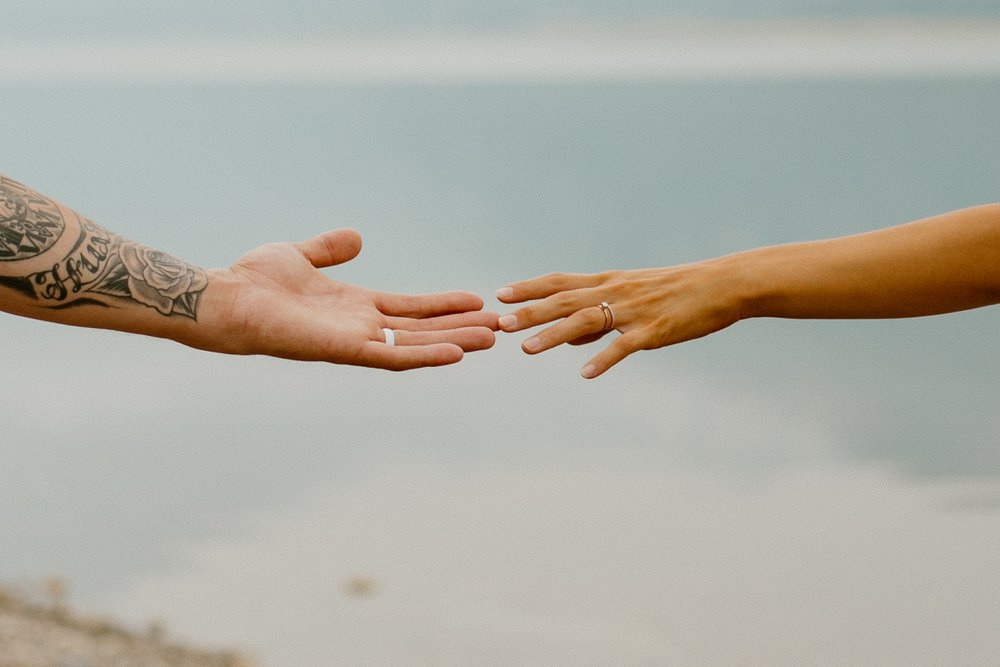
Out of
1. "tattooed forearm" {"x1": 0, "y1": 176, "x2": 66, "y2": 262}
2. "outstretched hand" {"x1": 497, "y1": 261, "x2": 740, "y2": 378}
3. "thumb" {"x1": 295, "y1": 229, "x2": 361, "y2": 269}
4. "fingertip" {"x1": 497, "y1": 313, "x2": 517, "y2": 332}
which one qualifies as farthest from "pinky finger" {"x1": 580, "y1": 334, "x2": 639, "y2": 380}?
"tattooed forearm" {"x1": 0, "y1": 176, "x2": 66, "y2": 262}

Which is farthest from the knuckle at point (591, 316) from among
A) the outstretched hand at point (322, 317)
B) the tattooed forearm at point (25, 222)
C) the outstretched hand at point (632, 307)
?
the tattooed forearm at point (25, 222)

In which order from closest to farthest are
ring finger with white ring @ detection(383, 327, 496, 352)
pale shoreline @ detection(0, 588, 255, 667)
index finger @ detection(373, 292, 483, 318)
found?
ring finger with white ring @ detection(383, 327, 496, 352) → index finger @ detection(373, 292, 483, 318) → pale shoreline @ detection(0, 588, 255, 667)

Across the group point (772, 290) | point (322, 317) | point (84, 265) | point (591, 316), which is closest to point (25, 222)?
point (84, 265)

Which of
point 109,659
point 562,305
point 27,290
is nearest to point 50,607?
point 109,659

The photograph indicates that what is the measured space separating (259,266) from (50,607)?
234 centimetres

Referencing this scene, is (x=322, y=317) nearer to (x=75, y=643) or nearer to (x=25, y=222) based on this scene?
(x=25, y=222)

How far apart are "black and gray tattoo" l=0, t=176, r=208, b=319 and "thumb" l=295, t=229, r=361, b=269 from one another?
185 mm

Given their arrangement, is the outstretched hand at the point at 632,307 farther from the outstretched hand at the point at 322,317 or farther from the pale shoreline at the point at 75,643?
Answer: the pale shoreline at the point at 75,643

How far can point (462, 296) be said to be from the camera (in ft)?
4.64

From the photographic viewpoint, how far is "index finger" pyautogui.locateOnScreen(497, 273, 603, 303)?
137cm

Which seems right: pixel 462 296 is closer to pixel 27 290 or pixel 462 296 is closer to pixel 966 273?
pixel 27 290

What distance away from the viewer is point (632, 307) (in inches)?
53.9

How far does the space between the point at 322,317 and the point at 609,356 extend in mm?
412

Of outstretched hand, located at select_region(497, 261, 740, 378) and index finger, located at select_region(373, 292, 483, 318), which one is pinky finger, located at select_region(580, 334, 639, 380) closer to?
outstretched hand, located at select_region(497, 261, 740, 378)
